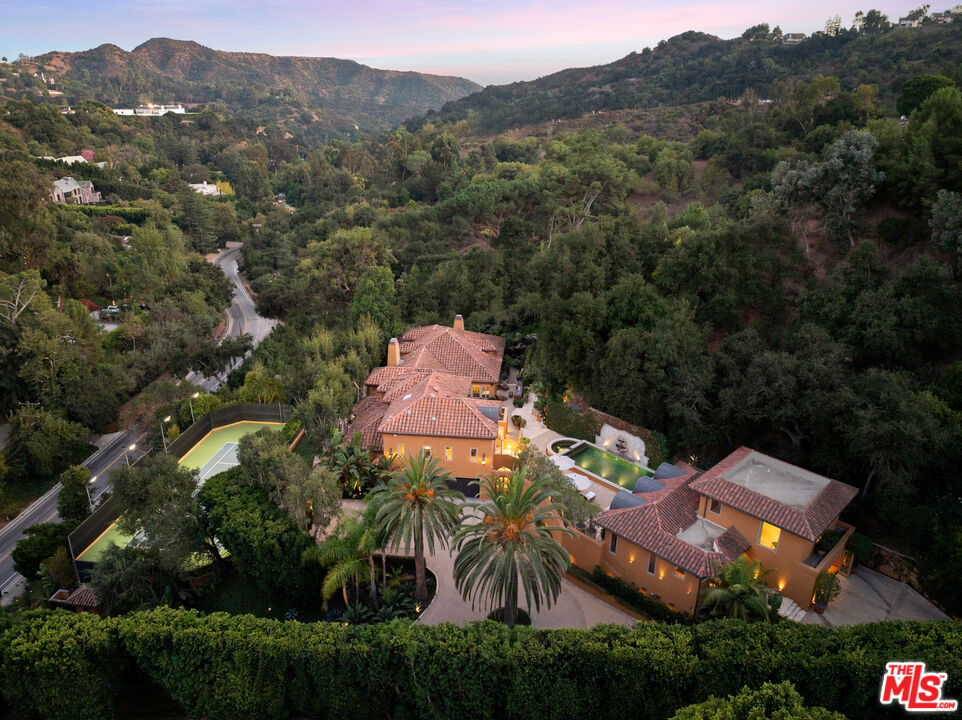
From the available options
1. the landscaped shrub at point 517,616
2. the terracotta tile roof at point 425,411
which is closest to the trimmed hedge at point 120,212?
the terracotta tile roof at point 425,411

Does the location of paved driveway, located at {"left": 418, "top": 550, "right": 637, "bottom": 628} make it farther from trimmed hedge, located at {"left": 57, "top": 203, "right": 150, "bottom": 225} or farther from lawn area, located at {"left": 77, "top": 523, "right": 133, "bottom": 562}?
trimmed hedge, located at {"left": 57, "top": 203, "right": 150, "bottom": 225}

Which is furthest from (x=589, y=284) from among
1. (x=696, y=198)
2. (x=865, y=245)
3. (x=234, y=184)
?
(x=234, y=184)

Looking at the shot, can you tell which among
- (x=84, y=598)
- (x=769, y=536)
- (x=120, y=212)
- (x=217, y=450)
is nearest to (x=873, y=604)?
(x=769, y=536)

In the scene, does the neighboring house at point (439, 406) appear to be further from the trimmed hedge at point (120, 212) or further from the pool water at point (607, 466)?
the trimmed hedge at point (120, 212)

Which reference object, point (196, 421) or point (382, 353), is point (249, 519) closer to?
point (196, 421)

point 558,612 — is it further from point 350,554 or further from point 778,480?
point 778,480

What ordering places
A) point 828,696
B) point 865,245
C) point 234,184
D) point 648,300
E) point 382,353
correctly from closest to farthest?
point 828,696
point 865,245
point 648,300
point 382,353
point 234,184

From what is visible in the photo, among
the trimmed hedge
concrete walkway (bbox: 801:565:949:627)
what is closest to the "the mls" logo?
concrete walkway (bbox: 801:565:949:627)

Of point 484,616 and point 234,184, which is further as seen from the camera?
point 234,184
